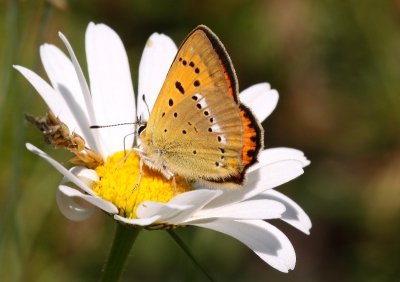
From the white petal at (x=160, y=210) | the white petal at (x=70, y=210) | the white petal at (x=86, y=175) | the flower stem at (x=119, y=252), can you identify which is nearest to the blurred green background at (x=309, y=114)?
the white petal at (x=86, y=175)

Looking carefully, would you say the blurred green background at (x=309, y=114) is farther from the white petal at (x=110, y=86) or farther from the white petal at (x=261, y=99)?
the white petal at (x=261, y=99)

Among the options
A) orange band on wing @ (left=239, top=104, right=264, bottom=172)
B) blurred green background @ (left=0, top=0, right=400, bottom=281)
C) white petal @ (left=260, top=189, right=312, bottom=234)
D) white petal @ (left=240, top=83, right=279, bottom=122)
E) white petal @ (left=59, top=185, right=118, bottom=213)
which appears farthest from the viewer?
blurred green background @ (left=0, top=0, right=400, bottom=281)

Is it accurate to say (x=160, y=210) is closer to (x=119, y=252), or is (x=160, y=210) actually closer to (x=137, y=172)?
(x=119, y=252)

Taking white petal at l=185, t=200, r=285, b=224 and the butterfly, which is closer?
white petal at l=185, t=200, r=285, b=224

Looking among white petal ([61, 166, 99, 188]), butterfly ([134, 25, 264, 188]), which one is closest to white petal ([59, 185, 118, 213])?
white petal ([61, 166, 99, 188])

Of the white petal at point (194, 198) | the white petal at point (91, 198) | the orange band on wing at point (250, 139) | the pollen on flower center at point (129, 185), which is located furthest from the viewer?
the orange band on wing at point (250, 139)

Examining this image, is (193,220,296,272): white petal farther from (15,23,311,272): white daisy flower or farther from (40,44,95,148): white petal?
(40,44,95,148): white petal
